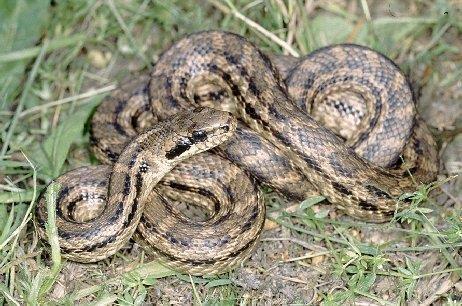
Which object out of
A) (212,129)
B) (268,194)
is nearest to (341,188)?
(268,194)

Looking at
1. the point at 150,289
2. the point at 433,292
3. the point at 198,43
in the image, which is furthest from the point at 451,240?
the point at 198,43

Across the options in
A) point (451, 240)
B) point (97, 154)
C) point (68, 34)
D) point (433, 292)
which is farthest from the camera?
point (68, 34)

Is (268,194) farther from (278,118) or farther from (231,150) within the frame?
(278,118)

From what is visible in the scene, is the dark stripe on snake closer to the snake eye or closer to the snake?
the snake

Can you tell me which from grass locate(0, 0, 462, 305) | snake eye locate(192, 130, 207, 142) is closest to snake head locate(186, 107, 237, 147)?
snake eye locate(192, 130, 207, 142)

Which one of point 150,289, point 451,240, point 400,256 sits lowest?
point 150,289

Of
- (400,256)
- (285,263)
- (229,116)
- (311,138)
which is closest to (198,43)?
(229,116)

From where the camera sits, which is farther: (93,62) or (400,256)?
(93,62)

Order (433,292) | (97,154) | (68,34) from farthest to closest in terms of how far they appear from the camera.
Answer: (68,34), (97,154), (433,292)

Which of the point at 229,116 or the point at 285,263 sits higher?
the point at 229,116

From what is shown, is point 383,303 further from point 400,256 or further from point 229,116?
point 229,116
